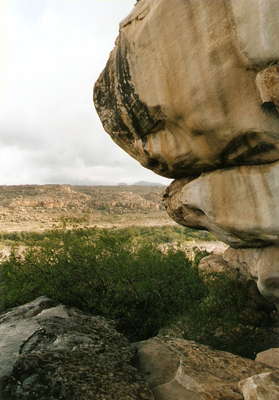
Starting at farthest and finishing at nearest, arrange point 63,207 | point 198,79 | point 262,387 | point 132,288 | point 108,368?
1. point 63,207
2. point 132,288
3. point 108,368
4. point 198,79
5. point 262,387

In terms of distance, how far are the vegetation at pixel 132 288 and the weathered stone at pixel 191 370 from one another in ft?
14.3

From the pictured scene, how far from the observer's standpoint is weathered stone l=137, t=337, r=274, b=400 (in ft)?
27.3

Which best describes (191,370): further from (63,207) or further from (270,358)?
(63,207)

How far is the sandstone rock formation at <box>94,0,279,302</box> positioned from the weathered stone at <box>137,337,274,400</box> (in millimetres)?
2564

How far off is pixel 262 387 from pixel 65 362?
4704 mm

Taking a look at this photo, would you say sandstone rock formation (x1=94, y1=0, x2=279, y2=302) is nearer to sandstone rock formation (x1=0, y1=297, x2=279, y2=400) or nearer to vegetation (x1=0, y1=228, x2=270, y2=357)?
sandstone rock formation (x1=0, y1=297, x2=279, y2=400)

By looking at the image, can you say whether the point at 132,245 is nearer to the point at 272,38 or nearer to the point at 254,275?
the point at 254,275

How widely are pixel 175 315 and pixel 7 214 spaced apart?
253ft

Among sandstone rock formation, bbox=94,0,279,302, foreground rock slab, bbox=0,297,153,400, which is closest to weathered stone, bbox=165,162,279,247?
sandstone rock formation, bbox=94,0,279,302

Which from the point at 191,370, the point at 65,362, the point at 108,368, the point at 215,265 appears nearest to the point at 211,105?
the point at 191,370

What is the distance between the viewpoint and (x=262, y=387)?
6781 mm

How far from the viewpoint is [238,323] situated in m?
14.9

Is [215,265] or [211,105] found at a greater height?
[211,105]

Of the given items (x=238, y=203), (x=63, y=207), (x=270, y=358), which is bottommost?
(x=270, y=358)
